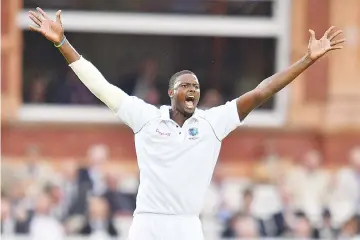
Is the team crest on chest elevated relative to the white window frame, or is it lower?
lower

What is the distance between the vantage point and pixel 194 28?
19.1m

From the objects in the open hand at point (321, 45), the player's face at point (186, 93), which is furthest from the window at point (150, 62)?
the player's face at point (186, 93)

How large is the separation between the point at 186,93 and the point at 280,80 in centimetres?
59

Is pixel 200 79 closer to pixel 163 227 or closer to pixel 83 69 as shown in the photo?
pixel 83 69

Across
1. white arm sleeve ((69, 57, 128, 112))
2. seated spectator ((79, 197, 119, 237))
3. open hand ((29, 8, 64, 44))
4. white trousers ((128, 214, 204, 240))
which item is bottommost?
seated spectator ((79, 197, 119, 237))

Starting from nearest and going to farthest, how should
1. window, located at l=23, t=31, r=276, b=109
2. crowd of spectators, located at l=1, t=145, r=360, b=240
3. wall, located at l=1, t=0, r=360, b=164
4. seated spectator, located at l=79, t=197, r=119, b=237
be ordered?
seated spectator, located at l=79, t=197, r=119, b=237
crowd of spectators, located at l=1, t=145, r=360, b=240
wall, located at l=1, t=0, r=360, b=164
window, located at l=23, t=31, r=276, b=109

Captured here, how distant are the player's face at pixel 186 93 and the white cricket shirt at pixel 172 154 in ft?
0.34

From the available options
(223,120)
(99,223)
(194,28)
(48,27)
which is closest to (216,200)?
(99,223)

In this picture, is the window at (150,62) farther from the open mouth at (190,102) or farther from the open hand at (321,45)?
the open mouth at (190,102)

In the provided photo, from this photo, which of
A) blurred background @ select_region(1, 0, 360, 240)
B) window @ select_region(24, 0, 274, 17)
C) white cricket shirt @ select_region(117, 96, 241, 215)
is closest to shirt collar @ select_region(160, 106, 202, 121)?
white cricket shirt @ select_region(117, 96, 241, 215)

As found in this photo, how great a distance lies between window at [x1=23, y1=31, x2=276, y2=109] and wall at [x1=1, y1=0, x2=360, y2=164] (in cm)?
35

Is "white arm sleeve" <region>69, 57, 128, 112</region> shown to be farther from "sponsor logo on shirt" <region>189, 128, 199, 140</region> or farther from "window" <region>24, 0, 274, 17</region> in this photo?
"window" <region>24, 0, 274, 17</region>

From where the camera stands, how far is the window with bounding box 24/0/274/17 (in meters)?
19.0

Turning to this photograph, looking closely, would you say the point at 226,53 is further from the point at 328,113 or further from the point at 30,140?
the point at 30,140
